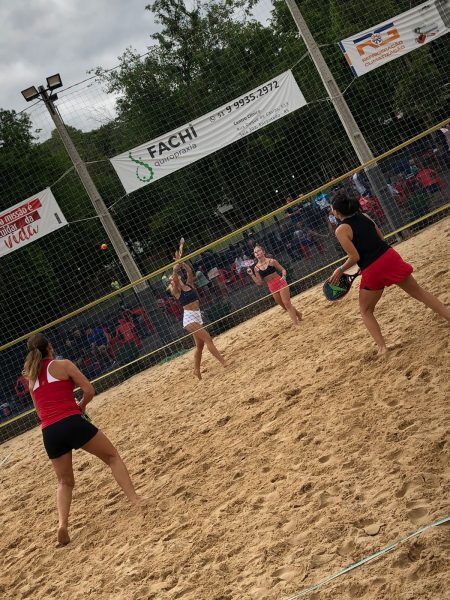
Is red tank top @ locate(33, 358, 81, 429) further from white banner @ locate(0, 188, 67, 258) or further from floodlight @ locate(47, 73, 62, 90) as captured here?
floodlight @ locate(47, 73, 62, 90)

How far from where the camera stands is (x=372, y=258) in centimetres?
566

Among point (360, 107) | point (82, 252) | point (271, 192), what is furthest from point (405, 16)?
point (82, 252)

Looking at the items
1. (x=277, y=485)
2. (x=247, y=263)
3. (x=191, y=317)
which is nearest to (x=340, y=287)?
(x=277, y=485)

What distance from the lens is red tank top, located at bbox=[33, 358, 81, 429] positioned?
520 cm

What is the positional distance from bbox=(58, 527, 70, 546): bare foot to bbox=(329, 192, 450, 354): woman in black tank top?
3.10 m

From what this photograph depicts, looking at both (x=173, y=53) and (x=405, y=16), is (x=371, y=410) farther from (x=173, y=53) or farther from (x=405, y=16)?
(x=173, y=53)

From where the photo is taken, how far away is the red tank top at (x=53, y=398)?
5.20 metres

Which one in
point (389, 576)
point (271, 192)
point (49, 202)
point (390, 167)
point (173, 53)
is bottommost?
point (389, 576)

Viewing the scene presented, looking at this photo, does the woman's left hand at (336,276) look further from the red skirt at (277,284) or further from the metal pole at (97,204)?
the metal pole at (97,204)

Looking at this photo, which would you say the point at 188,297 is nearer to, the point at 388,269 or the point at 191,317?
the point at 191,317

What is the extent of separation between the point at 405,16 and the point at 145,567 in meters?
11.9

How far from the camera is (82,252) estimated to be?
54.1 ft

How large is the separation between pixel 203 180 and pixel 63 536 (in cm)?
1358

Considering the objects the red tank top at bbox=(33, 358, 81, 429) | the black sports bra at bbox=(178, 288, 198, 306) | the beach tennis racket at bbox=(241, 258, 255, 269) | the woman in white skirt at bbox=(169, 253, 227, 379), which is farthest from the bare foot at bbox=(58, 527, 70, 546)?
the beach tennis racket at bbox=(241, 258, 255, 269)
